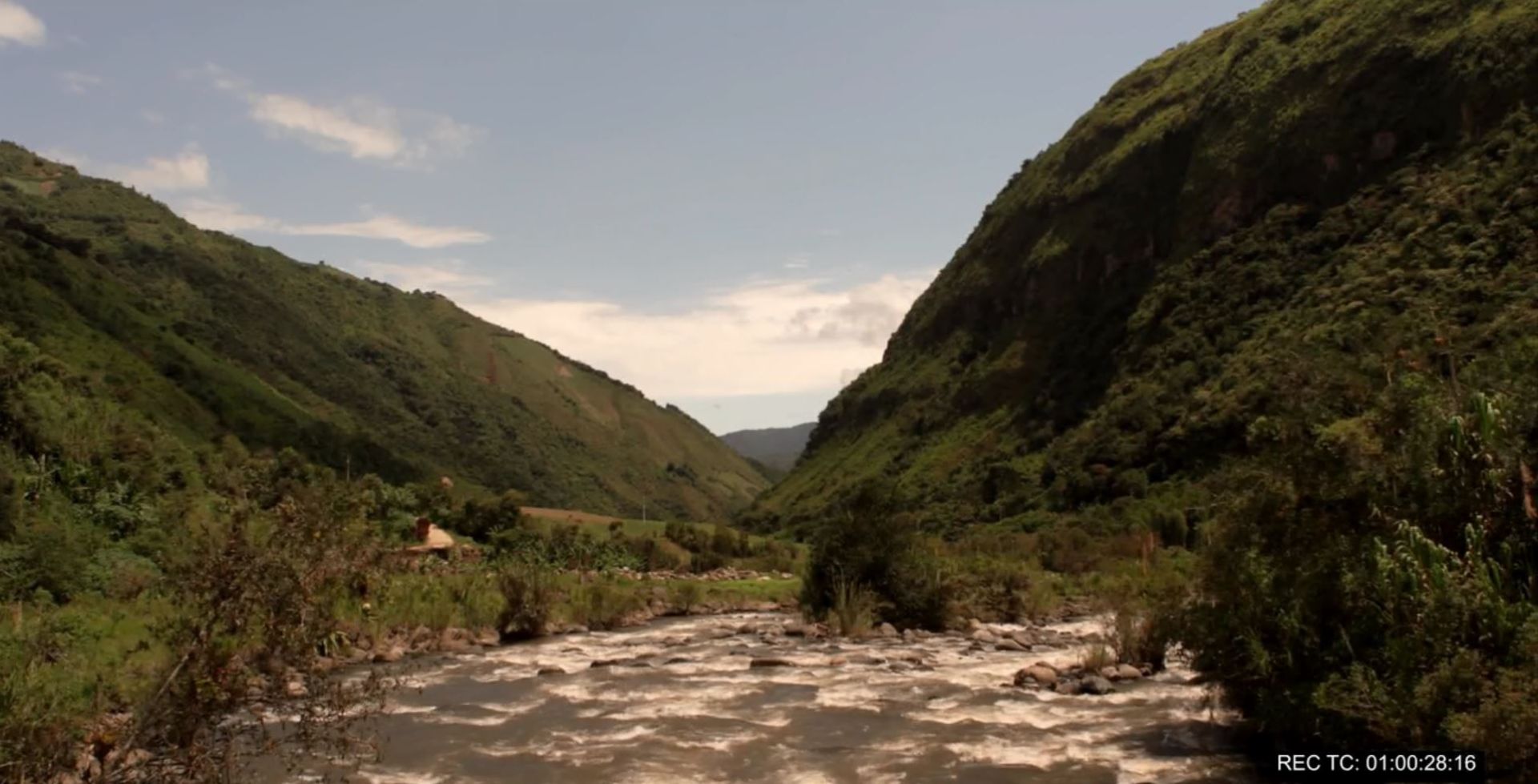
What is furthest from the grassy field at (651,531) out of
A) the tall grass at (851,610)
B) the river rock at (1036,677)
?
the river rock at (1036,677)

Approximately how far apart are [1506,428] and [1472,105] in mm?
98313

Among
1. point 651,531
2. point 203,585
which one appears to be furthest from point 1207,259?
point 203,585

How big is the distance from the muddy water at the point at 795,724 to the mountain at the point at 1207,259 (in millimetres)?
13322

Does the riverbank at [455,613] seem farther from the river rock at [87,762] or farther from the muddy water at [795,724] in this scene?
the muddy water at [795,724]

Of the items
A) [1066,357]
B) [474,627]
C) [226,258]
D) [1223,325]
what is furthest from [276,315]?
[474,627]

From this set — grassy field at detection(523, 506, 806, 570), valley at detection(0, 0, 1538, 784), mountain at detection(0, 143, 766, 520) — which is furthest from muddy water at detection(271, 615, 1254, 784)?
mountain at detection(0, 143, 766, 520)

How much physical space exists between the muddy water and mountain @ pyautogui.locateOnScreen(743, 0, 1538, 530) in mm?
13322

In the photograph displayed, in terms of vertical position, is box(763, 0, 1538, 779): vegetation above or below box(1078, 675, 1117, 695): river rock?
above

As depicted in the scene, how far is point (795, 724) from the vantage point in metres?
21.2

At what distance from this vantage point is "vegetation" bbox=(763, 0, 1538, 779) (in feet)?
43.2
